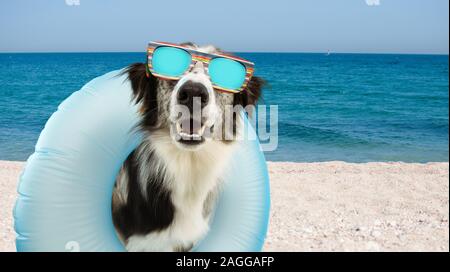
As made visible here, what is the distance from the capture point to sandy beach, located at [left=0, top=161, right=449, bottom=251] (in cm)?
480

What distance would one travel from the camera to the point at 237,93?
351cm

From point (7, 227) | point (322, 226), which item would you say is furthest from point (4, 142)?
point (322, 226)

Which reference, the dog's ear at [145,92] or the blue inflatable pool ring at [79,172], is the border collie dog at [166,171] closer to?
the dog's ear at [145,92]

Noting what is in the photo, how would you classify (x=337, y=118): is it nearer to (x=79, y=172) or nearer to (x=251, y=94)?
(x=251, y=94)

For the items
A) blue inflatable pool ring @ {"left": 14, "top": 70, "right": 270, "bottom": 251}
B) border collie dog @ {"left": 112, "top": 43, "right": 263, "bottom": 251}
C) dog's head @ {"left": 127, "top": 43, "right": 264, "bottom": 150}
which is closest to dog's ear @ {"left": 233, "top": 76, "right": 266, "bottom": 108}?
dog's head @ {"left": 127, "top": 43, "right": 264, "bottom": 150}

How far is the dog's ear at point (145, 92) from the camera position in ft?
10.8

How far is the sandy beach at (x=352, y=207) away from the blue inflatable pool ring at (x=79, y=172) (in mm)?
1760

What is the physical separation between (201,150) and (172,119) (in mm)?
333

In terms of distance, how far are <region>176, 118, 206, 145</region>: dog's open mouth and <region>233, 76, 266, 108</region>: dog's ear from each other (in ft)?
1.63

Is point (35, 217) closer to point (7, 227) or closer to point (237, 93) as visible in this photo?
point (237, 93)

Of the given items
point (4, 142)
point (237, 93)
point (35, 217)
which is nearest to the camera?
point (35, 217)

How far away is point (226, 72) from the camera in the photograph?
3232 millimetres

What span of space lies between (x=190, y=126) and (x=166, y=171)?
1.26 feet
